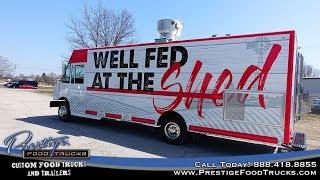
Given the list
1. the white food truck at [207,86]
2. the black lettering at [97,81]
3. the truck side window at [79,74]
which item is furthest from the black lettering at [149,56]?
the truck side window at [79,74]

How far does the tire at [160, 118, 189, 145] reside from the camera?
9.64m

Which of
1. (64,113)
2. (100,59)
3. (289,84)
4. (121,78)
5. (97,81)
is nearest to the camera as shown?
(289,84)

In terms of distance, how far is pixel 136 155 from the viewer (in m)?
8.34

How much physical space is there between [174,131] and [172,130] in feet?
0.25

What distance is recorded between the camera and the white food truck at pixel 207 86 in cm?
792

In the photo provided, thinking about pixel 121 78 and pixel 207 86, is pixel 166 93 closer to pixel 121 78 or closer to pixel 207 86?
pixel 207 86

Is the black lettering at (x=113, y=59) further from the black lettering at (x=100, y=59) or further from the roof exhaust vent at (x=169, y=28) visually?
the roof exhaust vent at (x=169, y=28)

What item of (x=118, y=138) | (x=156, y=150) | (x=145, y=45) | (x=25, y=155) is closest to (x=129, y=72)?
(x=145, y=45)

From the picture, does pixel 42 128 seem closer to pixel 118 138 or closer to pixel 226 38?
pixel 118 138

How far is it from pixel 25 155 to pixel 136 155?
3.64 metres

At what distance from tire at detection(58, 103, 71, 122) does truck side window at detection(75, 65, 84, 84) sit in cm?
126

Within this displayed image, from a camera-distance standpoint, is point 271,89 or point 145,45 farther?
point 145,45

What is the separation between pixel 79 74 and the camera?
13.6 meters

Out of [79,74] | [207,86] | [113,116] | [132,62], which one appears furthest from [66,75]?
[207,86]
